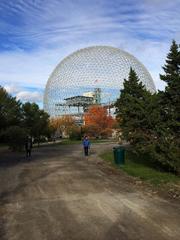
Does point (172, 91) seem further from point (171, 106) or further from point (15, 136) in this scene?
point (15, 136)

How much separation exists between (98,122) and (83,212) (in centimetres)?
6768

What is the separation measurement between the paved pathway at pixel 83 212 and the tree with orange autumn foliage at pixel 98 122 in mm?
60775

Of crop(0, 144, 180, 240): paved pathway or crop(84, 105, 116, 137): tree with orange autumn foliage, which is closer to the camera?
crop(0, 144, 180, 240): paved pathway

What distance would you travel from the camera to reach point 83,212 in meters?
10.5

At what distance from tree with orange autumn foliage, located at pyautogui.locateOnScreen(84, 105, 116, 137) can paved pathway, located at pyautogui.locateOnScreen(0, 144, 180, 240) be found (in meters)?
60.8

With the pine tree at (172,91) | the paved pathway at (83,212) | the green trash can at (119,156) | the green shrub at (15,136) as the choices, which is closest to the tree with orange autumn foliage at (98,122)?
the green shrub at (15,136)

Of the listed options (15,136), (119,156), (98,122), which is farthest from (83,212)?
(98,122)

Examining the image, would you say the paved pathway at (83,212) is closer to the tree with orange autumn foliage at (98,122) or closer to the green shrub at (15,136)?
the green shrub at (15,136)

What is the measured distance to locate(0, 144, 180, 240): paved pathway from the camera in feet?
27.7

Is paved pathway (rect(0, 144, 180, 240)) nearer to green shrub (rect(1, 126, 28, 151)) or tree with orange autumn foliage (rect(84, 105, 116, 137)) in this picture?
green shrub (rect(1, 126, 28, 151))

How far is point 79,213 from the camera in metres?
10.4

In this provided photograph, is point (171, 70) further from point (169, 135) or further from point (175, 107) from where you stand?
point (169, 135)

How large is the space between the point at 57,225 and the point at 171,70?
15180 mm

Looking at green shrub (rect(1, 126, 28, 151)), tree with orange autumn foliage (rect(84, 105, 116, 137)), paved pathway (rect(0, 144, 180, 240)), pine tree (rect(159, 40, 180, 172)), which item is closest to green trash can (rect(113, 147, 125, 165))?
pine tree (rect(159, 40, 180, 172))
